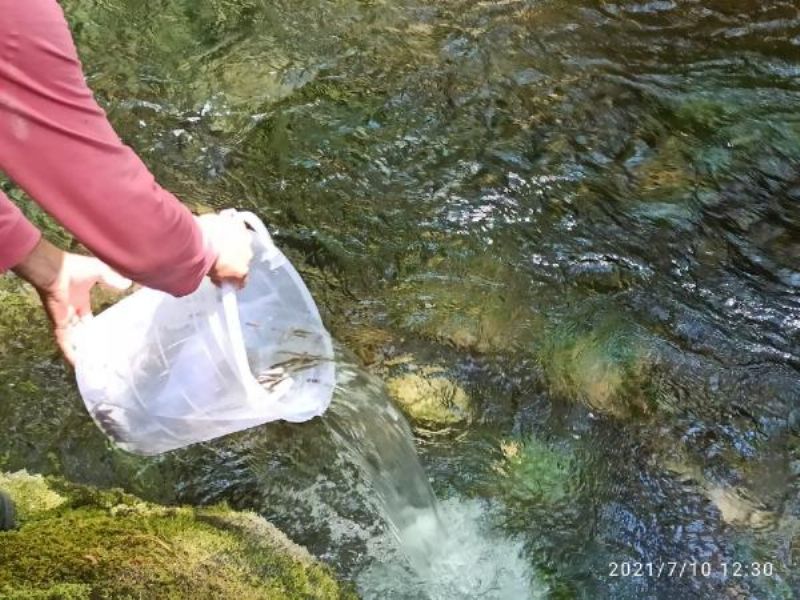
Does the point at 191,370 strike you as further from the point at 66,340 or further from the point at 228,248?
the point at 228,248

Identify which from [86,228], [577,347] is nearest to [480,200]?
[577,347]

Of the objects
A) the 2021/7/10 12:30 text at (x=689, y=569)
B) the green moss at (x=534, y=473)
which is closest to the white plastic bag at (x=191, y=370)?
the green moss at (x=534, y=473)

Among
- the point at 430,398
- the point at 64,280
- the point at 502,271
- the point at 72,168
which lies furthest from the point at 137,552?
the point at 502,271

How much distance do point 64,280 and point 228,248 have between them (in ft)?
1.45

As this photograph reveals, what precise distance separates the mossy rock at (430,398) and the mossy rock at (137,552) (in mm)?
654

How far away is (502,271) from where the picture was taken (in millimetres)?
3232

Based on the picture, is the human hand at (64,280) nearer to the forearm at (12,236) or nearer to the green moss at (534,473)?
the forearm at (12,236)

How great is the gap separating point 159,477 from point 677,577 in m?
1.57

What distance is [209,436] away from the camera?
225 cm

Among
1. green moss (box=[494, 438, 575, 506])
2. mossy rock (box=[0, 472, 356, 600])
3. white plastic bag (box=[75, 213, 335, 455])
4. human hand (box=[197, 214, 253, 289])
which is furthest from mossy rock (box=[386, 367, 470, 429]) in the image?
human hand (box=[197, 214, 253, 289])

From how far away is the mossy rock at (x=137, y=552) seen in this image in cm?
182

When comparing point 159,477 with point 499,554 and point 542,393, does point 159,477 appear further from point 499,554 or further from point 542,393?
point 542,393

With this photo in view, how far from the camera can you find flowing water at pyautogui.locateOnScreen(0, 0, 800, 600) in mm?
2635

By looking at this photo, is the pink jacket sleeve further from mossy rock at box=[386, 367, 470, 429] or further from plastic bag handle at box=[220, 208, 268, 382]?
mossy rock at box=[386, 367, 470, 429]
